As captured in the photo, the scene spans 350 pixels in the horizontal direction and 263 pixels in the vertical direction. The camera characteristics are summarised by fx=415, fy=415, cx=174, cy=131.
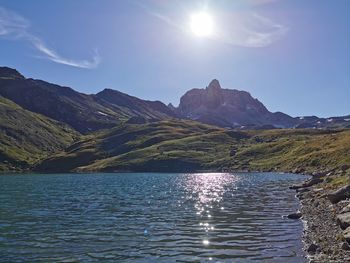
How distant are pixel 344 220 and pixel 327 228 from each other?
2.66m

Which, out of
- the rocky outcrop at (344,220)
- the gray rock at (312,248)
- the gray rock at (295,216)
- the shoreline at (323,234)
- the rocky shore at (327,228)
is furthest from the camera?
the gray rock at (295,216)

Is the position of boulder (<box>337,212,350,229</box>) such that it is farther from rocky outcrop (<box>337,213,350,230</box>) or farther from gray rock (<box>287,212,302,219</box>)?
gray rock (<box>287,212,302,219</box>)

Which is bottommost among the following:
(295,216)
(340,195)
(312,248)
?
(312,248)

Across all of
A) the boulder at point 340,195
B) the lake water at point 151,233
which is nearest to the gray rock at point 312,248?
the lake water at point 151,233

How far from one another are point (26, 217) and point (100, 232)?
1739cm

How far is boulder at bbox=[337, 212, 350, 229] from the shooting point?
38.9 metres

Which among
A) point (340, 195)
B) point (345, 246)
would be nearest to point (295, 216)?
point (340, 195)

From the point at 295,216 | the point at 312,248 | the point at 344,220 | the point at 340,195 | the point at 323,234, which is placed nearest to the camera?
the point at 312,248

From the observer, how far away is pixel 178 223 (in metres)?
51.6

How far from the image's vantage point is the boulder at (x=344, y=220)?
1531 inches

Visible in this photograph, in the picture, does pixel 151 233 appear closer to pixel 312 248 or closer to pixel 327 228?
pixel 312 248

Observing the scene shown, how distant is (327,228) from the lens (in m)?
41.8

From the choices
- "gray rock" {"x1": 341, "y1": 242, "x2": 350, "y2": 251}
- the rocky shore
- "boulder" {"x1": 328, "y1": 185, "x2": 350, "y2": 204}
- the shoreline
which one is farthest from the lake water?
"boulder" {"x1": 328, "y1": 185, "x2": 350, "y2": 204}

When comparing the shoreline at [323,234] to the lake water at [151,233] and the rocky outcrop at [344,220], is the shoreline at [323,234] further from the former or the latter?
the lake water at [151,233]
